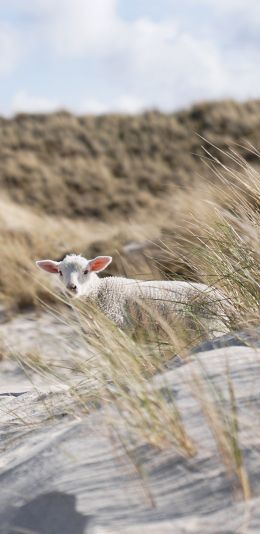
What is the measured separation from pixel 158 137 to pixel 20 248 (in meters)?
15.0

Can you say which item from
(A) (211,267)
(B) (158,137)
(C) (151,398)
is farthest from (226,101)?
(C) (151,398)

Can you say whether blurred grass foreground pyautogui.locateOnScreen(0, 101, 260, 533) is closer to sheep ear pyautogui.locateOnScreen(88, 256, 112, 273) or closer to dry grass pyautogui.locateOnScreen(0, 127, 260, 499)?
dry grass pyautogui.locateOnScreen(0, 127, 260, 499)

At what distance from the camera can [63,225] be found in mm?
16000

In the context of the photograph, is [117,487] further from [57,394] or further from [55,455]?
[57,394]

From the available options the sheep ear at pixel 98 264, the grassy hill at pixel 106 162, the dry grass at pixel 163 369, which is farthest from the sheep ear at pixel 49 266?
the grassy hill at pixel 106 162

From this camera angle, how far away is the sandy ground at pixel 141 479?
2.18 m

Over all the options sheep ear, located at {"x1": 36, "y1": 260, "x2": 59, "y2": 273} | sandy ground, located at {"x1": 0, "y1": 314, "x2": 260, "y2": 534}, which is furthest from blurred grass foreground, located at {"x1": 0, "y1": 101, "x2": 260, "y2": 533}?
sheep ear, located at {"x1": 36, "y1": 260, "x2": 59, "y2": 273}

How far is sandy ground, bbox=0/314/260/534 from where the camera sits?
2178mm

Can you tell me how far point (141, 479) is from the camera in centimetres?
235

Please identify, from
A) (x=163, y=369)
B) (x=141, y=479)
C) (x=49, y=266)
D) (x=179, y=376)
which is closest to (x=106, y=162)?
(x=49, y=266)

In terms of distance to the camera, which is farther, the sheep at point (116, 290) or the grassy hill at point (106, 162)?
the grassy hill at point (106, 162)

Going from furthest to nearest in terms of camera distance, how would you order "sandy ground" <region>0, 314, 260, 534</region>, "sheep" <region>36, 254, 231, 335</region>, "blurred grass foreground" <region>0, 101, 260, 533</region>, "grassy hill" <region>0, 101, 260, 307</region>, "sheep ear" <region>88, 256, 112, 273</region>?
"grassy hill" <region>0, 101, 260, 307</region> < "sheep ear" <region>88, 256, 112, 273</region> < "sheep" <region>36, 254, 231, 335</region> < "blurred grass foreground" <region>0, 101, 260, 533</region> < "sandy ground" <region>0, 314, 260, 534</region>

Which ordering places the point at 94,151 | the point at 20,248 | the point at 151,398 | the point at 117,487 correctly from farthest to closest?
the point at 94,151
the point at 20,248
the point at 151,398
the point at 117,487

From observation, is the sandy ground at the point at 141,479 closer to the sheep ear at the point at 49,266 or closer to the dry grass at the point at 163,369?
the dry grass at the point at 163,369
